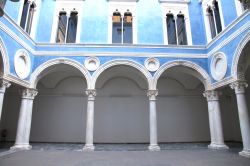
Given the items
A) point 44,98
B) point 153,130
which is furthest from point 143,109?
point 44,98

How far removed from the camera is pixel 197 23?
11859 millimetres

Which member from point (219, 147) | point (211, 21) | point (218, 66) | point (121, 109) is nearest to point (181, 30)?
point (211, 21)

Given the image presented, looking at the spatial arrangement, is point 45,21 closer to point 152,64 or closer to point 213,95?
point 152,64

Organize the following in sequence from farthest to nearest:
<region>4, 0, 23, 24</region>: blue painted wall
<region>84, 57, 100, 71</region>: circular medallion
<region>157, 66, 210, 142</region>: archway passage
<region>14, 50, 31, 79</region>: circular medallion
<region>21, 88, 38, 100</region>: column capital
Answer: <region>157, 66, 210, 142</region>: archway passage < <region>84, 57, 100, 71</region>: circular medallion < <region>21, 88, 38, 100</region>: column capital < <region>14, 50, 31, 79</region>: circular medallion < <region>4, 0, 23, 24</region>: blue painted wall

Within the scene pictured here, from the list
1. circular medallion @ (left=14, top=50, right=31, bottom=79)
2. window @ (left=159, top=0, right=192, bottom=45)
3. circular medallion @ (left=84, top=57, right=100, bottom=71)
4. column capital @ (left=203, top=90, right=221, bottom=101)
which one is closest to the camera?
circular medallion @ (left=14, top=50, right=31, bottom=79)

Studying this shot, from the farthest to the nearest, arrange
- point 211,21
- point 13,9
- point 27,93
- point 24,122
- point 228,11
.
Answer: point 211,21 → point 27,93 → point 24,122 → point 228,11 → point 13,9

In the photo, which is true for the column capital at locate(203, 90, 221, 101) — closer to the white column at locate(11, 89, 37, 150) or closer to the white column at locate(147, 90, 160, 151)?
the white column at locate(147, 90, 160, 151)

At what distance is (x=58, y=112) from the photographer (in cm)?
1356

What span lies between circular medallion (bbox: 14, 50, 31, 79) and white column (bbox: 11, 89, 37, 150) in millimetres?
963

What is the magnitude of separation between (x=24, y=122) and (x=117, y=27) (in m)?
7.63

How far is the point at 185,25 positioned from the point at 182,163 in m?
8.66

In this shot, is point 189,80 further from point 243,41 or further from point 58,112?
point 58,112

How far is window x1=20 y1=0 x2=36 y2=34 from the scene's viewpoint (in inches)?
408

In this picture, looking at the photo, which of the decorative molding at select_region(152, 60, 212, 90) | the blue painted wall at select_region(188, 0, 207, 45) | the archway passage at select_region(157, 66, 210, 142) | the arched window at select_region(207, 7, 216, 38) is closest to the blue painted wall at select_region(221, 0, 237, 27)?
the arched window at select_region(207, 7, 216, 38)
